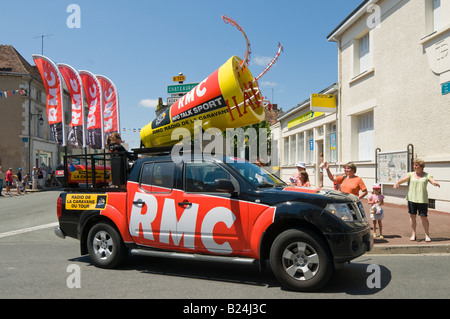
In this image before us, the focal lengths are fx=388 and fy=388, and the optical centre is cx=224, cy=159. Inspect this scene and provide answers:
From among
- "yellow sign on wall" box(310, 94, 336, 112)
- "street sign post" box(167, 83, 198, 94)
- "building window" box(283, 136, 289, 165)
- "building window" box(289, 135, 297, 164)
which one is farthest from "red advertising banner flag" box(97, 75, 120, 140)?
"building window" box(283, 136, 289, 165)

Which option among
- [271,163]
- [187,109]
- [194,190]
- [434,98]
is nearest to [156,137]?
[187,109]

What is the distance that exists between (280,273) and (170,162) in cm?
225

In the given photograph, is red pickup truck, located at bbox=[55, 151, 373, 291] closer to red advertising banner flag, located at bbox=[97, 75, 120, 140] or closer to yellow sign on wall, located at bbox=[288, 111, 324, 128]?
red advertising banner flag, located at bbox=[97, 75, 120, 140]

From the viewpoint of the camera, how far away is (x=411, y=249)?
698 cm

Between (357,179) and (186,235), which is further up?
(357,179)

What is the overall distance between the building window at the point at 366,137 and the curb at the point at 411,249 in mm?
8127

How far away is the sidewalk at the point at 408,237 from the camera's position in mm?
6980

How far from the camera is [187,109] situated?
6629mm

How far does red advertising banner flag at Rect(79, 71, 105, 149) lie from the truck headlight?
16.7m

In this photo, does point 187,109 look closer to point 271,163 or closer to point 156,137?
point 156,137

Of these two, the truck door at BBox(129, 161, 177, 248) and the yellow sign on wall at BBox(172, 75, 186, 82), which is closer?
the truck door at BBox(129, 161, 177, 248)

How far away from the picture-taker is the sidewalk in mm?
6980

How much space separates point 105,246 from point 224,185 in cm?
238

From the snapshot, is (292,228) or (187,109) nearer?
(292,228)
